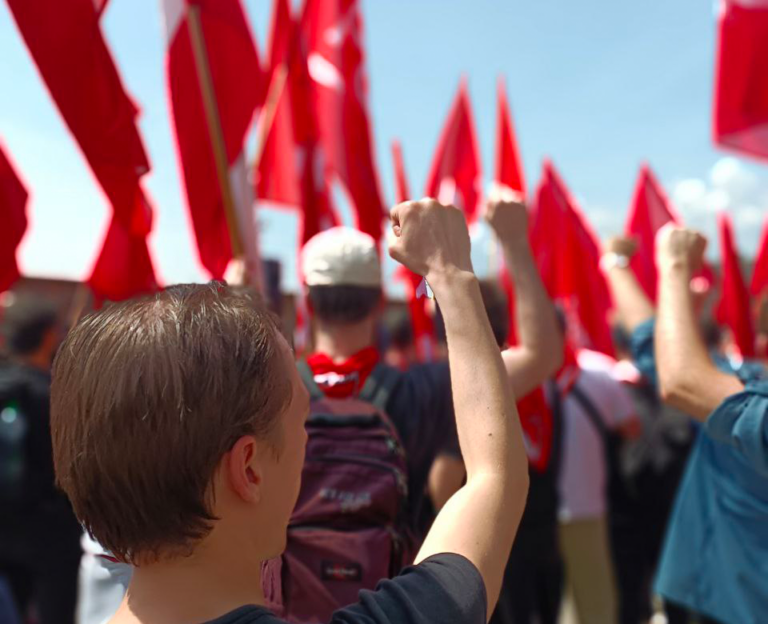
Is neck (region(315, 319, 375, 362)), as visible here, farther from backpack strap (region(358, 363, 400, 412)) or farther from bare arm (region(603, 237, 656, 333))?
bare arm (region(603, 237, 656, 333))

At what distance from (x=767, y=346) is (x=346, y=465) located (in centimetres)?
245

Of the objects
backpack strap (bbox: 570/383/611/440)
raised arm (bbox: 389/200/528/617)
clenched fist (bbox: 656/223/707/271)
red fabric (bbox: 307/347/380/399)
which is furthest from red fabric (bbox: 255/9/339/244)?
raised arm (bbox: 389/200/528/617)

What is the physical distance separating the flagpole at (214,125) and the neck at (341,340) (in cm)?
85

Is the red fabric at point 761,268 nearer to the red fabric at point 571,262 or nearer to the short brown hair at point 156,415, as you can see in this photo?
the red fabric at point 571,262

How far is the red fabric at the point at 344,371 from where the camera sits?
5.41 feet

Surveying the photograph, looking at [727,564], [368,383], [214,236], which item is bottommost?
[727,564]

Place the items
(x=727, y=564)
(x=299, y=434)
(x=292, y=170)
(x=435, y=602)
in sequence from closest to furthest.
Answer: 1. (x=435, y=602)
2. (x=299, y=434)
3. (x=727, y=564)
4. (x=292, y=170)

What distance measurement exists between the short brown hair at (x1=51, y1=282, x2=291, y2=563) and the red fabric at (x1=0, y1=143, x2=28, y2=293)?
4.80 feet

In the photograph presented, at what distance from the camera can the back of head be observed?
176 cm

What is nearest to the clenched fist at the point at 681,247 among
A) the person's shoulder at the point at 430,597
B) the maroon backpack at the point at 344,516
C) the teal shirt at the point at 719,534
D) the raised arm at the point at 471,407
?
the teal shirt at the point at 719,534

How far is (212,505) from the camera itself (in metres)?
0.83

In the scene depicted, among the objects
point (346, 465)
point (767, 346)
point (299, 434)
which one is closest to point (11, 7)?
point (346, 465)

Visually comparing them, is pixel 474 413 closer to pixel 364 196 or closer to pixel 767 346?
pixel 767 346

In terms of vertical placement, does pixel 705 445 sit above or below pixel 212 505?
below
